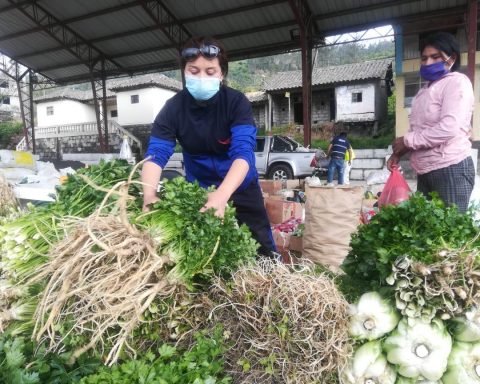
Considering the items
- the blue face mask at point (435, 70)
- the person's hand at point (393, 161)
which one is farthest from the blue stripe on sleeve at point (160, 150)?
the blue face mask at point (435, 70)

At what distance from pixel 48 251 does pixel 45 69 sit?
18784 millimetres

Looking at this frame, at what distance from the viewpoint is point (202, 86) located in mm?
1793

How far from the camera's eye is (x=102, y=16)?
492 inches

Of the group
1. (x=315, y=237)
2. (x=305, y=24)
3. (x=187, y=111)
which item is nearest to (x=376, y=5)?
(x=305, y=24)

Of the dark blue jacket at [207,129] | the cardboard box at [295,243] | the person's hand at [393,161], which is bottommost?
the cardboard box at [295,243]

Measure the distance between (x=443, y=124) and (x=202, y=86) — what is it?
1.42 m

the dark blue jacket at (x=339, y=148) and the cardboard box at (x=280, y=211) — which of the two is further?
the dark blue jacket at (x=339, y=148)

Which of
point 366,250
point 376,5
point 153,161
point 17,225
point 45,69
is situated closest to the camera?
point 366,250

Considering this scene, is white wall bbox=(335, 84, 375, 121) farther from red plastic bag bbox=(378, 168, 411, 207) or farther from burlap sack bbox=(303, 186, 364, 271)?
red plastic bag bbox=(378, 168, 411, 207)

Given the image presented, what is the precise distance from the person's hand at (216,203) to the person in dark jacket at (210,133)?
9cm

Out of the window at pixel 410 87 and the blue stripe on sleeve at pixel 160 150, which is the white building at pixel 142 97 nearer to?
the window at pixel 410 87

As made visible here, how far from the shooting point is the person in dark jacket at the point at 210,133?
5.65ft

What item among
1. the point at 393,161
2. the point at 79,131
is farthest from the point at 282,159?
the point at 79,131

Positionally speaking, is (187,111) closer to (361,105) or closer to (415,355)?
(415,355)
